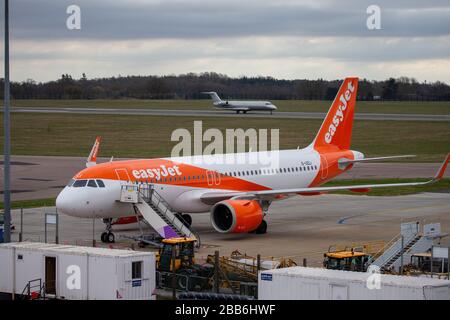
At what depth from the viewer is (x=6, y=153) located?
129 feet

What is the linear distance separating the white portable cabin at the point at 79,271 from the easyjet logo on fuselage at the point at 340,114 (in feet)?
96.5

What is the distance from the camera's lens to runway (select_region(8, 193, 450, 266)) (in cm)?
4981

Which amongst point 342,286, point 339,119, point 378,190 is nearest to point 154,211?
point 339,119

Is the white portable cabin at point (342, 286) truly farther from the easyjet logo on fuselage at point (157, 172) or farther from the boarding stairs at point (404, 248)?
the easyjet logo on fuselage at point (157, 172)

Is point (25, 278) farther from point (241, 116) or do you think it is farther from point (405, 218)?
point (241, 116)

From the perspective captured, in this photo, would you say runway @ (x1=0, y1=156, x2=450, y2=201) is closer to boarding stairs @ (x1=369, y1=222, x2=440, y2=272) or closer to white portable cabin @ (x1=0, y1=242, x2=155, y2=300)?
white portable cabin @ (x1=0, y1=242, x2=155, y2=300)

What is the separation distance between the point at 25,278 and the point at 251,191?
21183 millimetres

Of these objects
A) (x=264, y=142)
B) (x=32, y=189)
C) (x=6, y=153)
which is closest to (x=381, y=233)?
(x=6, y=153)

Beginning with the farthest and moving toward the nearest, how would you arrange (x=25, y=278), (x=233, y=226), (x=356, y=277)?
(x=233, y=226)
(x=25, y=278)
(x=356, y=277)

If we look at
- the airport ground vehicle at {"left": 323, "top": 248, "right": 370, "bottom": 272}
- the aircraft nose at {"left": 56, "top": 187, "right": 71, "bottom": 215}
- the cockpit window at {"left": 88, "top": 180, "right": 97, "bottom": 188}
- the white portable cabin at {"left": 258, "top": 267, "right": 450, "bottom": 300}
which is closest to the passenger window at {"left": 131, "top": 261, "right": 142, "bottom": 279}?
the white portable cabin at {"left": 258, "top": 267, "right": 450, "bottom": 300}

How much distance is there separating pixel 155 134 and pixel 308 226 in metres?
80.5

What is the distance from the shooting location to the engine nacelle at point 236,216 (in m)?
50.6

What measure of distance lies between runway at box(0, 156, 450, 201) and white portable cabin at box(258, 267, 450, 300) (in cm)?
4151

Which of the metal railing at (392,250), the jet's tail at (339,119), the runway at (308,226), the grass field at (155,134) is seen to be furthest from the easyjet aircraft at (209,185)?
the grass field at (155,134)
